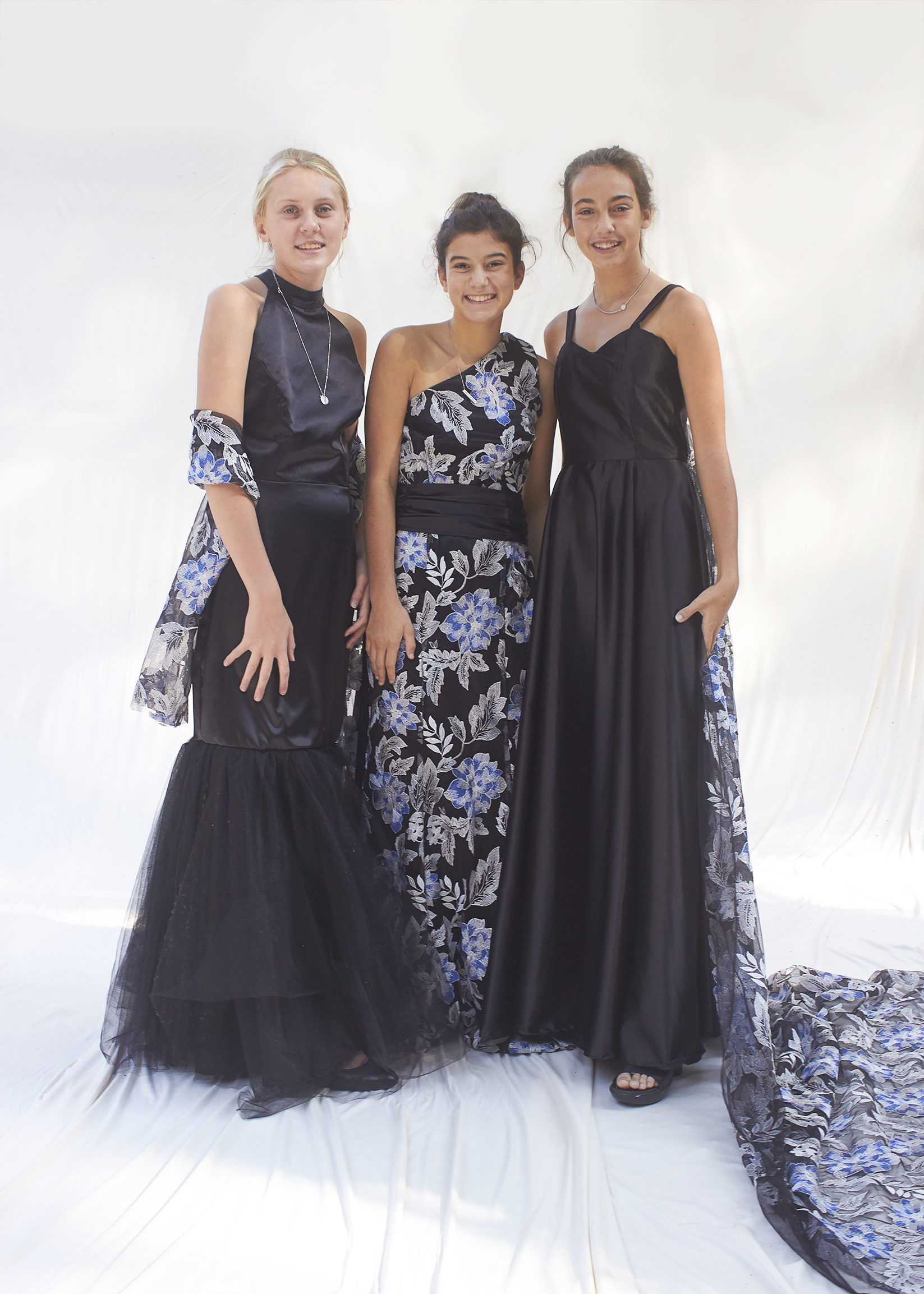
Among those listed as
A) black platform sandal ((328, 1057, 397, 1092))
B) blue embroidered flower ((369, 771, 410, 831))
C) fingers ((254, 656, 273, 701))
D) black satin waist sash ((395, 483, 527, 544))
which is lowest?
black platform sandal ((328, 1057, 397, 1092))

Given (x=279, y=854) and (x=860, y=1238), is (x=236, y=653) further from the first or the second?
(x=860, y=1238)

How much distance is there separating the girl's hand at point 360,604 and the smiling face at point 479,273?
518 millimetres

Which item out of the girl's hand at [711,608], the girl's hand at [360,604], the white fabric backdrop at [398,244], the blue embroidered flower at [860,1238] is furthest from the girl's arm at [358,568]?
the blue embroidered flower at [860,1238]

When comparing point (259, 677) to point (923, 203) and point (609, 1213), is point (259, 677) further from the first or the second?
point (923, 203)

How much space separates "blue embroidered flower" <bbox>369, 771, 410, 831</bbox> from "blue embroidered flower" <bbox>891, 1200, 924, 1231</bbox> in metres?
1.01

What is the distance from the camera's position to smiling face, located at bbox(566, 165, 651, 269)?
186 centimetres

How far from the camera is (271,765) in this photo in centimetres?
178

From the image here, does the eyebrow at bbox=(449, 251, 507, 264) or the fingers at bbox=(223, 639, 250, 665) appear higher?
the eyebrow at bbox=(449, 251, 507, 264)

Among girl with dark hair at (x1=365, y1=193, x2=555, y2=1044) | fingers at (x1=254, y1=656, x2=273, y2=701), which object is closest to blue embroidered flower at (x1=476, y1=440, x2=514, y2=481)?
girl with dark hair at (x1=365, y1=193, x2=555, y2=1044)

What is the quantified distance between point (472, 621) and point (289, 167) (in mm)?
865

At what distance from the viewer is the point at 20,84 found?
3.00 m

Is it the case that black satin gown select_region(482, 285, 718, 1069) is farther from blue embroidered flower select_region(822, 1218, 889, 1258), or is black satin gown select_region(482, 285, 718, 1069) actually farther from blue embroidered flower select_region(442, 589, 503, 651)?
blue embroidered flower select_region(822, 1218, 889, 1258)

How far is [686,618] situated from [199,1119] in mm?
→ 1134

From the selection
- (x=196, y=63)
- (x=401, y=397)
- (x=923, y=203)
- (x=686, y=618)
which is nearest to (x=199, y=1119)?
(x=686, y=618)
